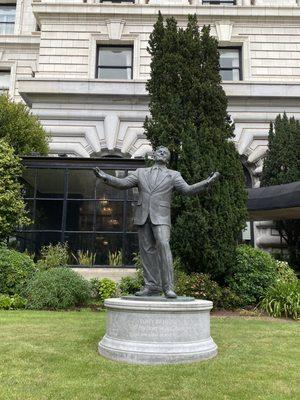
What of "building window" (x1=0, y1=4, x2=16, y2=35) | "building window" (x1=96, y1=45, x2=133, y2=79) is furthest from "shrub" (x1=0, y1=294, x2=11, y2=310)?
"building window" (x1=0, y1=4, x2=16, y2=35)

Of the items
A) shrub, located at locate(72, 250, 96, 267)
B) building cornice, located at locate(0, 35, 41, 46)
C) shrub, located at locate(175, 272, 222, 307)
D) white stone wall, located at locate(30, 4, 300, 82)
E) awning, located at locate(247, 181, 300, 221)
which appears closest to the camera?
shrub, located at locate(175, 272, 222, 307)

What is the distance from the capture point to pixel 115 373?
614 cm

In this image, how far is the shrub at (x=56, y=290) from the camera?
12.6 m

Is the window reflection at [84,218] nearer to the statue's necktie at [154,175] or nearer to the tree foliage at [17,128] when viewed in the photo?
the tree foliage at [17,128]

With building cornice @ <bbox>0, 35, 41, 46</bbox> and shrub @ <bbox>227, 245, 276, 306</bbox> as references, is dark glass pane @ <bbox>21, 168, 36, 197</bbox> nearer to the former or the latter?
shrub @ <bbox>227, 245, 276, 306</bbox>

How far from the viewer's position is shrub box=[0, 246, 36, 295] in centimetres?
1349

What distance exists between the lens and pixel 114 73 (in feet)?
80.8

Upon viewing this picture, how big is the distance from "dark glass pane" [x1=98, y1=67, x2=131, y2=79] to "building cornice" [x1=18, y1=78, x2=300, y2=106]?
209 cm

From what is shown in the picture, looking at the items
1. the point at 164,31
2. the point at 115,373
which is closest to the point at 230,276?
the point at 115,373

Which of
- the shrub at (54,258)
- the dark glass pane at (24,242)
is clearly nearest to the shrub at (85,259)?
the shrub at (54,258)

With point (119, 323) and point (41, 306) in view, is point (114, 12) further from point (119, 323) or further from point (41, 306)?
point (119, 323)

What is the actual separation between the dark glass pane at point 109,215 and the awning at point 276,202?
5.57 m

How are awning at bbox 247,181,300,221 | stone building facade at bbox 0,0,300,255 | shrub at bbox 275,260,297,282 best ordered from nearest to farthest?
shrub at bbox 275,260,297,282
awning at bbox 247,181,300,221
stone building facade at bbox 0,0,300,255

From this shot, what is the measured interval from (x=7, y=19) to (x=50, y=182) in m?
15.2
